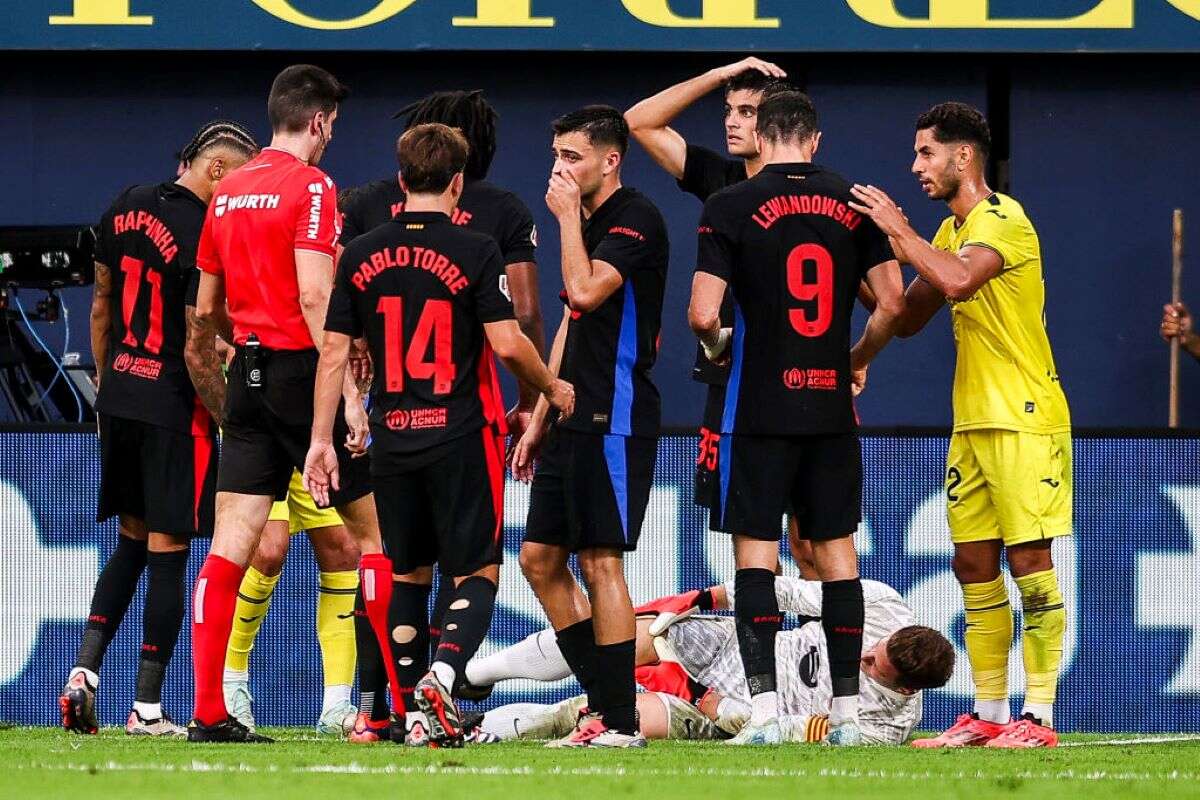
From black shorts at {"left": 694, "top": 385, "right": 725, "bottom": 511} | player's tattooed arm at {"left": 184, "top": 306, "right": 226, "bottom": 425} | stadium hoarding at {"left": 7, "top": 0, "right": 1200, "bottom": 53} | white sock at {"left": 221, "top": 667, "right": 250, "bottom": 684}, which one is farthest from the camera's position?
stadium hoarding at {"left": 7, "top": 0, "right": 1200, "bottom": 53}

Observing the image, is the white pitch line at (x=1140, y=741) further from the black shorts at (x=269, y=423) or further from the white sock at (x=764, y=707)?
the black shorts at (x=269, y=423)

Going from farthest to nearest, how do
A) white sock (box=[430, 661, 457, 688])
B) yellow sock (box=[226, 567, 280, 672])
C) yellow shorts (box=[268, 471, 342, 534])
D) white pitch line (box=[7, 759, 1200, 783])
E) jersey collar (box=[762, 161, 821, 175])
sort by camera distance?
yellow sock (box=[226, 567, 280, 672]), yellow shorts (box=[268, 471, 342, 534]), jersey collar (box=[762, 161, 821, 175]), white sock (box=[430, 661, 457, 688]), white pitch line (box=[7, 759, 1200, 783])

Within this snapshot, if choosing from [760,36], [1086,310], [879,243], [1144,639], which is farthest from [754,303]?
[1086,310]

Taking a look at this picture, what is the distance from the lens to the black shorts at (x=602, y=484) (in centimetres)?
650

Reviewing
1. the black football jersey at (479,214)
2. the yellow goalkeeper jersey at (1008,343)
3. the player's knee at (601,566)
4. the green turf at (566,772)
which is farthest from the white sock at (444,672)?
the yellow goalkeeper jersey at (1008,343)

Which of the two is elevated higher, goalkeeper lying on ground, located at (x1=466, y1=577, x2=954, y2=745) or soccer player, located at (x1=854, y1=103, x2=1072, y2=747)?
soccer player, located at (x1=854, y1=103, x2=1072, y2=747)

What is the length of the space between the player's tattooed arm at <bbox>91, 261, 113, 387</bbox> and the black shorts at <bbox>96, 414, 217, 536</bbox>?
0.92 ft

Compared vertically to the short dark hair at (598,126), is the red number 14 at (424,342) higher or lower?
lower

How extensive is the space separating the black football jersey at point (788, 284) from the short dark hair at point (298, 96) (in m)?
1.33

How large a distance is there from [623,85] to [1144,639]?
4.30m

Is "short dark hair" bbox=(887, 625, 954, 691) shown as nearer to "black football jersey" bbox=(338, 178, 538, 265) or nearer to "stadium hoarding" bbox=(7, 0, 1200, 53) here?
"black football jersey" bbox=(338, 178, 538, 265)

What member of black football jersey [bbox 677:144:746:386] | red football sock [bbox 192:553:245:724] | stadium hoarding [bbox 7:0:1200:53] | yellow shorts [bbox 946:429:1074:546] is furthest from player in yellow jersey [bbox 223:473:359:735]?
stadium hoarding [bbox 7:0:1200:53]

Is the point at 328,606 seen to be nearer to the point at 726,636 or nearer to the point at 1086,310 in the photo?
the point at 726,636

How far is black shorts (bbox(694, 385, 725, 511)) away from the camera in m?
6.86
